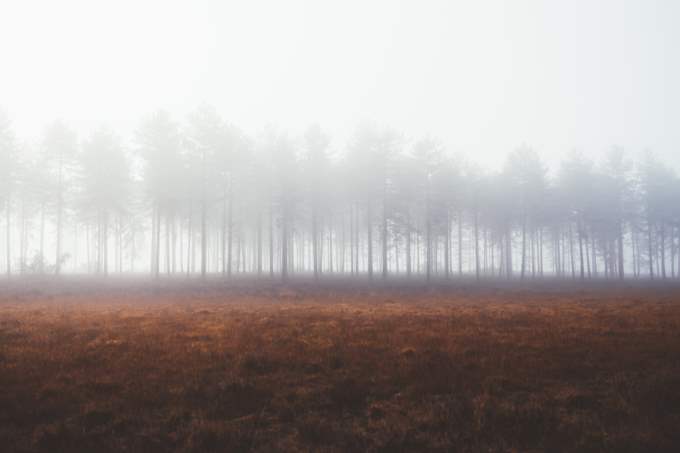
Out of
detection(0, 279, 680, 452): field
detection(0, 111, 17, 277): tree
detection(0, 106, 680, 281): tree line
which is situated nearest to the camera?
detection(0, 279, 680, 452): field

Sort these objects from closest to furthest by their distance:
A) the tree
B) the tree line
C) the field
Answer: the field
the tree
the tree line

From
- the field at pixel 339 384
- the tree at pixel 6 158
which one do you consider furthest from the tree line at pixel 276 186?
the field at pixel 339 384

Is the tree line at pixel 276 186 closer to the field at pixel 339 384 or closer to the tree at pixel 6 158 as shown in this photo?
the tree at pixel 6 158

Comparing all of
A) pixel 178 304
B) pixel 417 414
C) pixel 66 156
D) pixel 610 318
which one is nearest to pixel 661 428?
pixel 417 414

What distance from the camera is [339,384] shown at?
6488 mm

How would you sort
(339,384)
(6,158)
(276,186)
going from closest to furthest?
(339,384) → (6,158) → (276,186)

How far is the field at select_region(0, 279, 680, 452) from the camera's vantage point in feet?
15.1

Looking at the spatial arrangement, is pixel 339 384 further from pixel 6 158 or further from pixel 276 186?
pixel 6 158

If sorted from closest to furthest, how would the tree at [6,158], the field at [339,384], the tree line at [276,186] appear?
1. the field at [339,384]
2. the tree at [6,158]
3. the tree line at [276,186]

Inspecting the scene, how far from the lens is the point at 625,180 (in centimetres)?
4544

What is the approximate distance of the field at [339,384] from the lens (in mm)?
4605

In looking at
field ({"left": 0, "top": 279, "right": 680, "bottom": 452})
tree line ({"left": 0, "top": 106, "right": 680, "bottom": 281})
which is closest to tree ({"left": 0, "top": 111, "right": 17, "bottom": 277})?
tree line ({"left": 0, "top": 106, "right": 680, "bottom": 281})

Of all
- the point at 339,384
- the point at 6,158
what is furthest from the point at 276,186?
the point at 339,384

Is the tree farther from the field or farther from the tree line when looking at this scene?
the field
